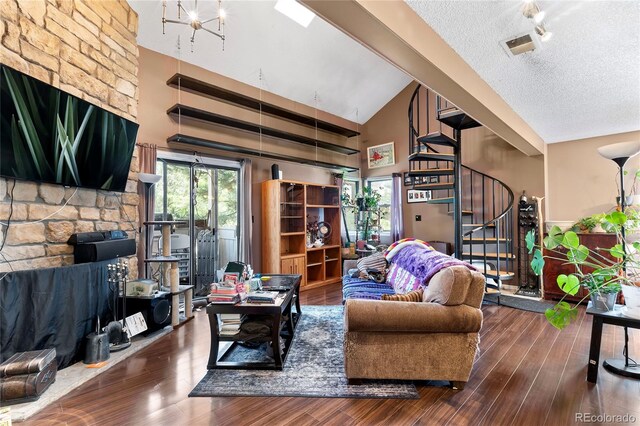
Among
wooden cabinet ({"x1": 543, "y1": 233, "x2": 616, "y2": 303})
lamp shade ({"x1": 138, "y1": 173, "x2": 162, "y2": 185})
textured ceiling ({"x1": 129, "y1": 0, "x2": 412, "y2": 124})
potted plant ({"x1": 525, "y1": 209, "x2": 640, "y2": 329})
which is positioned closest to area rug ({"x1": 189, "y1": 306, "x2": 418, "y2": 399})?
potted plant ({"x1": 525, "y1": 209, "x2": 640, "y2": 329})

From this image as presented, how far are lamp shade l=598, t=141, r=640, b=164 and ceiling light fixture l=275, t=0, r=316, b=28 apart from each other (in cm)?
376

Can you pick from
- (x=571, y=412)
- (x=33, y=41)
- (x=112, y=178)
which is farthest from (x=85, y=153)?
(x=571, y=412)

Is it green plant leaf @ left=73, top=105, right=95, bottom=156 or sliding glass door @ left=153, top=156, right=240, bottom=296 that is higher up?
green plant leaf @ left=73, top=105, right=95, bottom=156

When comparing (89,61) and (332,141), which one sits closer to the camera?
→ (89,61)

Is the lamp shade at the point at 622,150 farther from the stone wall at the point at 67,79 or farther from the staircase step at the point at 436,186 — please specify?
the stone wall at the point at 67,79

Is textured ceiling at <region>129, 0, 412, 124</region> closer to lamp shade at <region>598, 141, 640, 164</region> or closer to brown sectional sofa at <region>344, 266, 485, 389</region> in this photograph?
lamp shade at <region>598, 141, 640, 164</region>

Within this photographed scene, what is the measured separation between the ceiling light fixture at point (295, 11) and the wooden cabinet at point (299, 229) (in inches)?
94.6

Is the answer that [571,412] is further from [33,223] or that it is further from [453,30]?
[33,223]

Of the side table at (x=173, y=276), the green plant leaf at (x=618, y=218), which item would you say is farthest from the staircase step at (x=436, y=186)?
the side table at (x=173, y=276)

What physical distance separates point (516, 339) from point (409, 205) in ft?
12.1

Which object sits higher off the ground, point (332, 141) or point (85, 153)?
point (332, 141)

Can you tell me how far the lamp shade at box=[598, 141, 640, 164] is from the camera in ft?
9.00

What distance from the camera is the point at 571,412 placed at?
1.82 m

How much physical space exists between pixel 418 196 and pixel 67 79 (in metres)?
5.61
